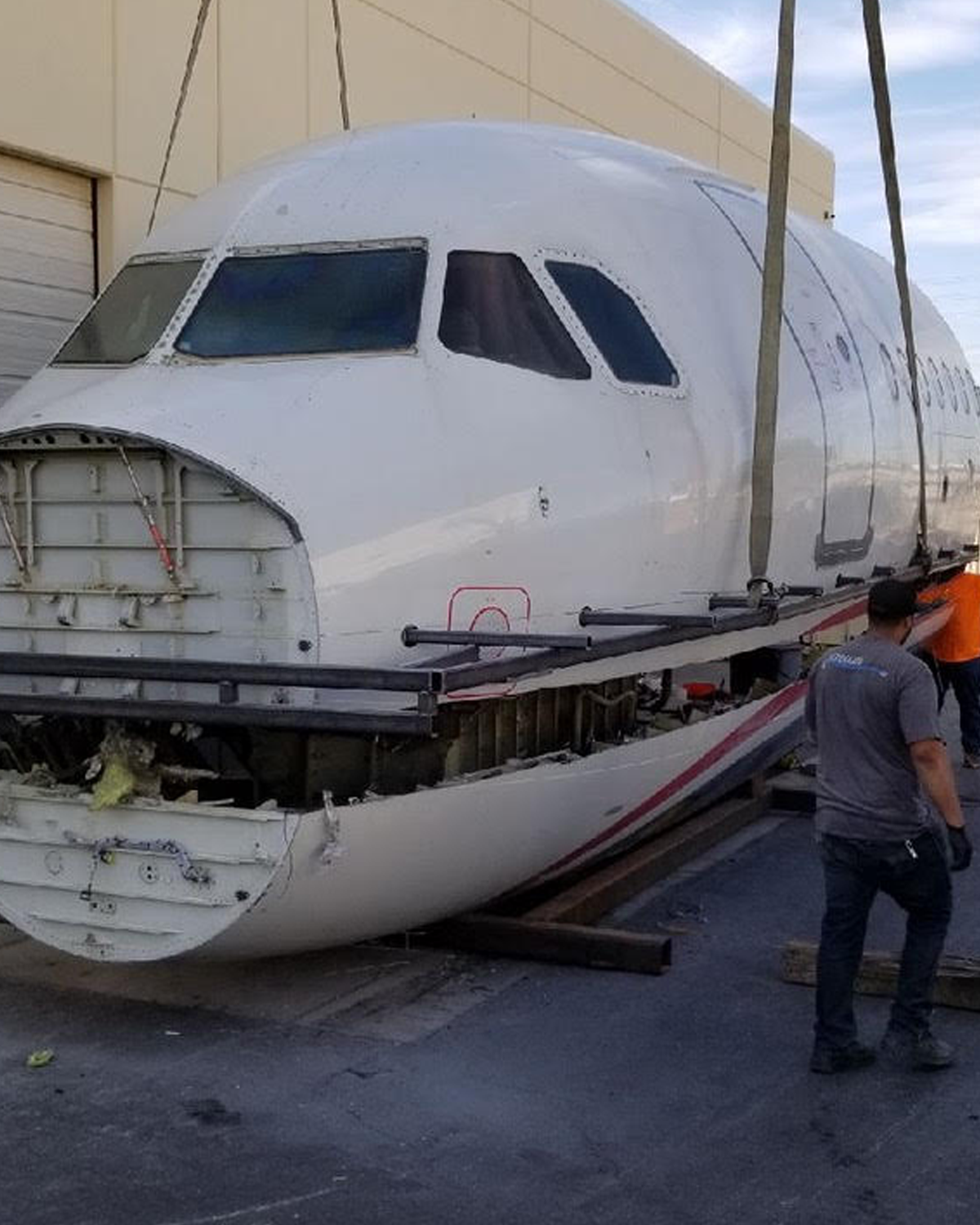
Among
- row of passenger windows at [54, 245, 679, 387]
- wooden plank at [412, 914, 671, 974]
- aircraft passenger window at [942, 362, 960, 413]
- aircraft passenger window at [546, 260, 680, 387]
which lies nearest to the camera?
row of passenger windows at [54, 245, 679, 387]

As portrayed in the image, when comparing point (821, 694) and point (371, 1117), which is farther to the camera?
point (821, 694)

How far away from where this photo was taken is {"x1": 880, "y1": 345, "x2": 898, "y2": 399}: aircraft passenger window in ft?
34.9

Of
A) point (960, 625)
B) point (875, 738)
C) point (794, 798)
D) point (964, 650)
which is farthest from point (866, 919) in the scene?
point (960, 625)

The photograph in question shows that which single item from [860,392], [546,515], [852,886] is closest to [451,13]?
[860,392]

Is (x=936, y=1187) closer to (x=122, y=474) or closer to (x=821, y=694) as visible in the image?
(x=821, y=694)

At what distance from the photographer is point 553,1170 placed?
16.7 ft

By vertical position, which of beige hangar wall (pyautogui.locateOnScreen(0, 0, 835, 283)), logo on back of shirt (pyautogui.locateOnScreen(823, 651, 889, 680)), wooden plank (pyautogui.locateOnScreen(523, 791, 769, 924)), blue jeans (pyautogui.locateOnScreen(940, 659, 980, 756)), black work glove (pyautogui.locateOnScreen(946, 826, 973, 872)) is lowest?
wooden plank (pyautogui.locateOnScreen(523, 791, 769, 924))

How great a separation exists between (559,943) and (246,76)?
27.8 ft

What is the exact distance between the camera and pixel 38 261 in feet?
36.5

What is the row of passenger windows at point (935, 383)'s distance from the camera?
1083 centimetres

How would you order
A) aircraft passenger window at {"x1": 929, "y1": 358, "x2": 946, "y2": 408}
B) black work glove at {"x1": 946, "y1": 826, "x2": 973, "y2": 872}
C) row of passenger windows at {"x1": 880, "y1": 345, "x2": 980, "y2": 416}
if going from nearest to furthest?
black work glove at {"x1": 946, "y1": 826, "x2": 973, "y2": 872} → row of passenger windows at {"x1": 880, "y1": 345, "x2": 980, "y2": 416} → aircraft passenger window at {"x1": 929, "y1": 358, "x2": 946, "y2": 408}

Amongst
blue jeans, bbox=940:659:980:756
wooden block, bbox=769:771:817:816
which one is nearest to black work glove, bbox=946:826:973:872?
wooden block, bbox=769:771:817:816

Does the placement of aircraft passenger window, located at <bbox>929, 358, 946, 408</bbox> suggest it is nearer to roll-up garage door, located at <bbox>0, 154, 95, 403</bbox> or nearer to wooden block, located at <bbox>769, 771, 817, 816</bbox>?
wooden block, located at <bbox>769, 771, 817, 816</bbox>

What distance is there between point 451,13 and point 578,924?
37.6 feet
